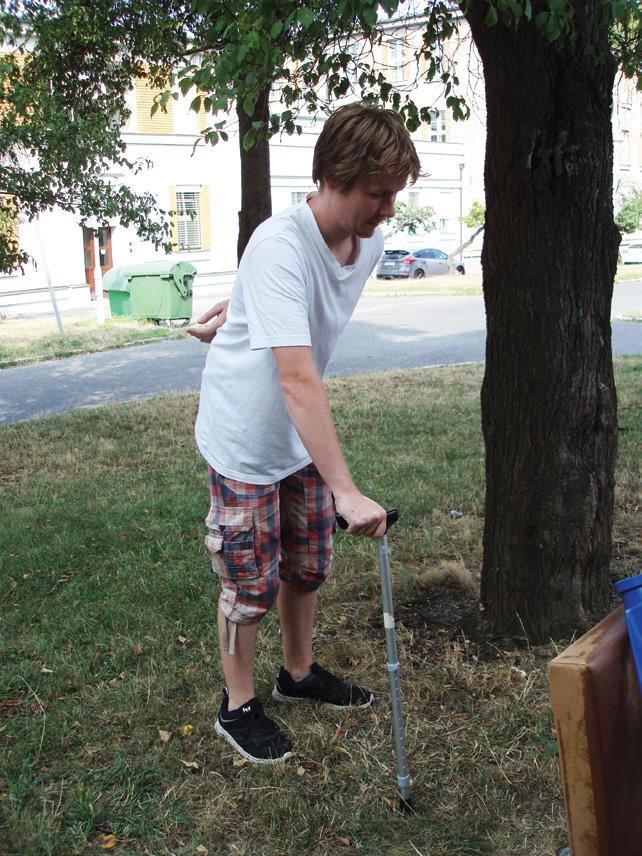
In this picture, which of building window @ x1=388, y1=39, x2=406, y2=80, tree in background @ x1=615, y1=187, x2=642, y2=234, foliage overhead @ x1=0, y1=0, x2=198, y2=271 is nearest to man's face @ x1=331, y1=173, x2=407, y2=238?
building window @ x1=388, y1=39, x2=406, y2=80

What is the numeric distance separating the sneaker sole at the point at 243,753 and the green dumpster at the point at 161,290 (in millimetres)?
16752

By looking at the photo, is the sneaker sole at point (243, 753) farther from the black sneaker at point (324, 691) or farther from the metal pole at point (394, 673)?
the metal pole at point (394, 673)

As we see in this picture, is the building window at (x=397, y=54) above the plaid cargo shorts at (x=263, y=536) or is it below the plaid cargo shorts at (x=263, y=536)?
above

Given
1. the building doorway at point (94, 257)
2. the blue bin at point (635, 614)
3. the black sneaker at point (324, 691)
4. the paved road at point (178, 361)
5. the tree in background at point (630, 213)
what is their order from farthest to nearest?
the tree in background at point (630, 213) < the building doorway at point (94, 257) < the paved road at point (178, 361) < the black sneaker at point (324, 691) < the blue bin at point (635, 614)

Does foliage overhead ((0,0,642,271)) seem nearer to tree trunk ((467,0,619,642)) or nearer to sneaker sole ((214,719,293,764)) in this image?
tree trunk ((467,0,619,642))

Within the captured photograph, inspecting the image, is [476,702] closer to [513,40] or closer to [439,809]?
[439,809]

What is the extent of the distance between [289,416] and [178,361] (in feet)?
38.0

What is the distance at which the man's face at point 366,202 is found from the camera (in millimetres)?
2602

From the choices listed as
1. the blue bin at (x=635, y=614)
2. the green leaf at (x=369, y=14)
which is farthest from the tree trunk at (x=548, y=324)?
the blue bin at (x=635, y=614)

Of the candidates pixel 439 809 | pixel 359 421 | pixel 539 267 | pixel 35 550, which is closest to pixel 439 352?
pixel 359 421

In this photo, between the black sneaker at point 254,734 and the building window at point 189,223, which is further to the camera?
the building window at point 189,223

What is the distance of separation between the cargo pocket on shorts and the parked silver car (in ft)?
95.5

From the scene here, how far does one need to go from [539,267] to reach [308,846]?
2053 millimetres

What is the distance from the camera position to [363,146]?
8.27 ft
